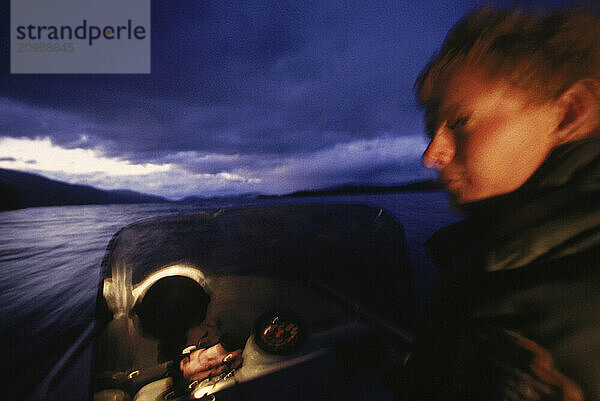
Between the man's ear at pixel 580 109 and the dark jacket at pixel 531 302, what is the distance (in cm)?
12

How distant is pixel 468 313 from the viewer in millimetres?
691

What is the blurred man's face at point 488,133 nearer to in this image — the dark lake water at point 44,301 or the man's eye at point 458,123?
the man's eye at point 458,123

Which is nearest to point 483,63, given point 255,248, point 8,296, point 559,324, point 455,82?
point 455,82

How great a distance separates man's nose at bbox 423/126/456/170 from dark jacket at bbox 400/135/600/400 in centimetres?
32

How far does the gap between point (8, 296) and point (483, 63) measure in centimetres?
1905

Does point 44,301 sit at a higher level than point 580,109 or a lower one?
lower

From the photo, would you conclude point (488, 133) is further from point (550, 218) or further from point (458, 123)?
point (550, 218)

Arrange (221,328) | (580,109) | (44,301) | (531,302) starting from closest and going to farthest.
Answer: (531,302)
(580,109)
(221,328)
(44,301)

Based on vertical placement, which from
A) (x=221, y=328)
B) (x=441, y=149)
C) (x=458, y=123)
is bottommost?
(x=221, y=328)

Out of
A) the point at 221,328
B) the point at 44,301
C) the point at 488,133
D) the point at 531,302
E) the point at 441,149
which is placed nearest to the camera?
the point at 531,302

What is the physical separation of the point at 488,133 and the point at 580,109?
0.27 m

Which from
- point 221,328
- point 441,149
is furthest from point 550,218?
point 221,328

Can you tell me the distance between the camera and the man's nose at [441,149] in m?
1.05

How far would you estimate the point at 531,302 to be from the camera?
555mm
